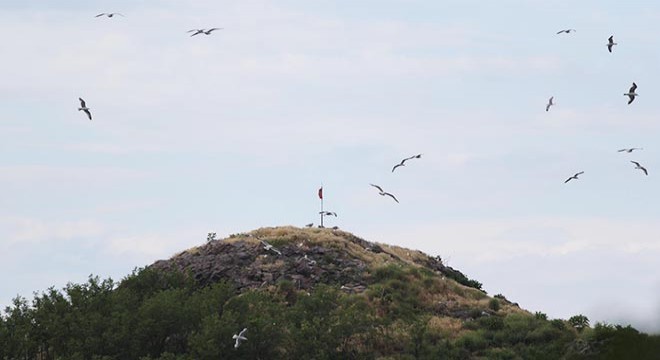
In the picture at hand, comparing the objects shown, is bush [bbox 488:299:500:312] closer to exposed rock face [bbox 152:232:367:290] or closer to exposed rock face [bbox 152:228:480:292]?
exposed rock face [bbox 152:228:480:292]

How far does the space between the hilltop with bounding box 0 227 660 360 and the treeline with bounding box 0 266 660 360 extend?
7 centimetres

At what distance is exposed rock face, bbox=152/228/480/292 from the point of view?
67.8m

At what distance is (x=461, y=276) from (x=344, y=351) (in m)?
23.9

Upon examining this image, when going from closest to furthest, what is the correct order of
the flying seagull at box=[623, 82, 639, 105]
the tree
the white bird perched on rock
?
the flying seagull at box=[623, 82, 639, 105] → the tree → the white bird perched on rock

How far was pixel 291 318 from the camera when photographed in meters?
58.4

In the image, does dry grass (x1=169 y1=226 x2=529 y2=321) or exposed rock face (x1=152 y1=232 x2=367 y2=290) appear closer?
exposed rock face (x1=152 y1=232 x2=367 y2=290)

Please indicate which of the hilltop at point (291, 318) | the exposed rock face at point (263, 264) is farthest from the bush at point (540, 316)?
the exposed rock face at point (263, 264)

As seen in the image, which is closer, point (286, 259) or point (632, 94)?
point (632, 94)

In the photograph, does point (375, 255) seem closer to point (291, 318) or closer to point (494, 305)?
point (494, 305)

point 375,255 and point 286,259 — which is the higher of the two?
point 375,255

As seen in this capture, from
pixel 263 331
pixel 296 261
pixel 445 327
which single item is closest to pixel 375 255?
pixel 296 261

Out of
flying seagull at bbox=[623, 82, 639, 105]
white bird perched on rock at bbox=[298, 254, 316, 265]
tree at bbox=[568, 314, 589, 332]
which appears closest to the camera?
flying seagull at bbox=[623, 82, 639, 105]

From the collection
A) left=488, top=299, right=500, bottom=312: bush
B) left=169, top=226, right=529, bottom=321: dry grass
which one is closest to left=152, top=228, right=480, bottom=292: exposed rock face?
left=169, top=226, right=529, bottom=321: dry grass

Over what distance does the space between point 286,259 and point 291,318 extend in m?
11.8
